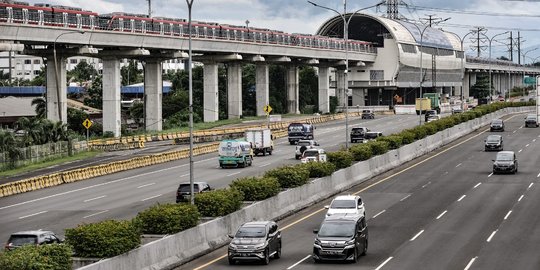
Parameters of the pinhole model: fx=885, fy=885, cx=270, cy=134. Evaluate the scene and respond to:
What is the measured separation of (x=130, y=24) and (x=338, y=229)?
6458 cm

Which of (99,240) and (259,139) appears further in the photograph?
(259,139)

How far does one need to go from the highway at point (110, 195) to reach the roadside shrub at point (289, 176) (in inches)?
286

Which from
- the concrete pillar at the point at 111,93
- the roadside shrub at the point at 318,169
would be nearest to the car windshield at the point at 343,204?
the roadside shrub at the point at 318,169

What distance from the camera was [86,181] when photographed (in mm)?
64188

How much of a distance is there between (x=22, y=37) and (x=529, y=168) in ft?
141

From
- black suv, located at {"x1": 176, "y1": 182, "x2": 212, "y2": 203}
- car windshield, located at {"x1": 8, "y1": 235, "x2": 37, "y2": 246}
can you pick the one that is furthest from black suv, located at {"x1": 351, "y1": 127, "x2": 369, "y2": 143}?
car windshield, located at {"x1": 8, "y1": 235, "x2": 37, "y2": 246}

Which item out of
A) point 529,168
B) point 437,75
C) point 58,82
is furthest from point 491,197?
point 437,75

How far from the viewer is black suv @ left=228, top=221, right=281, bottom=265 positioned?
31375 millimetres

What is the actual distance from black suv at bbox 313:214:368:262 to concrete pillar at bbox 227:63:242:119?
95.0 m

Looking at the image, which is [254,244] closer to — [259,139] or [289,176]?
[289,176]

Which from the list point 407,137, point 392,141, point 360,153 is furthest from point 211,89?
point 360,153

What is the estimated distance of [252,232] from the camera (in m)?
32.0

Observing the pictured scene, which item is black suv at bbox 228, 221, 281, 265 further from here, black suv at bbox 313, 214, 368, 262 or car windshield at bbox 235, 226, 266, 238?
black suv at bbox 313, 214, 368, 262

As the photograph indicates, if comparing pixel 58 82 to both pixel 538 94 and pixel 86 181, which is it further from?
pixel 538 94
